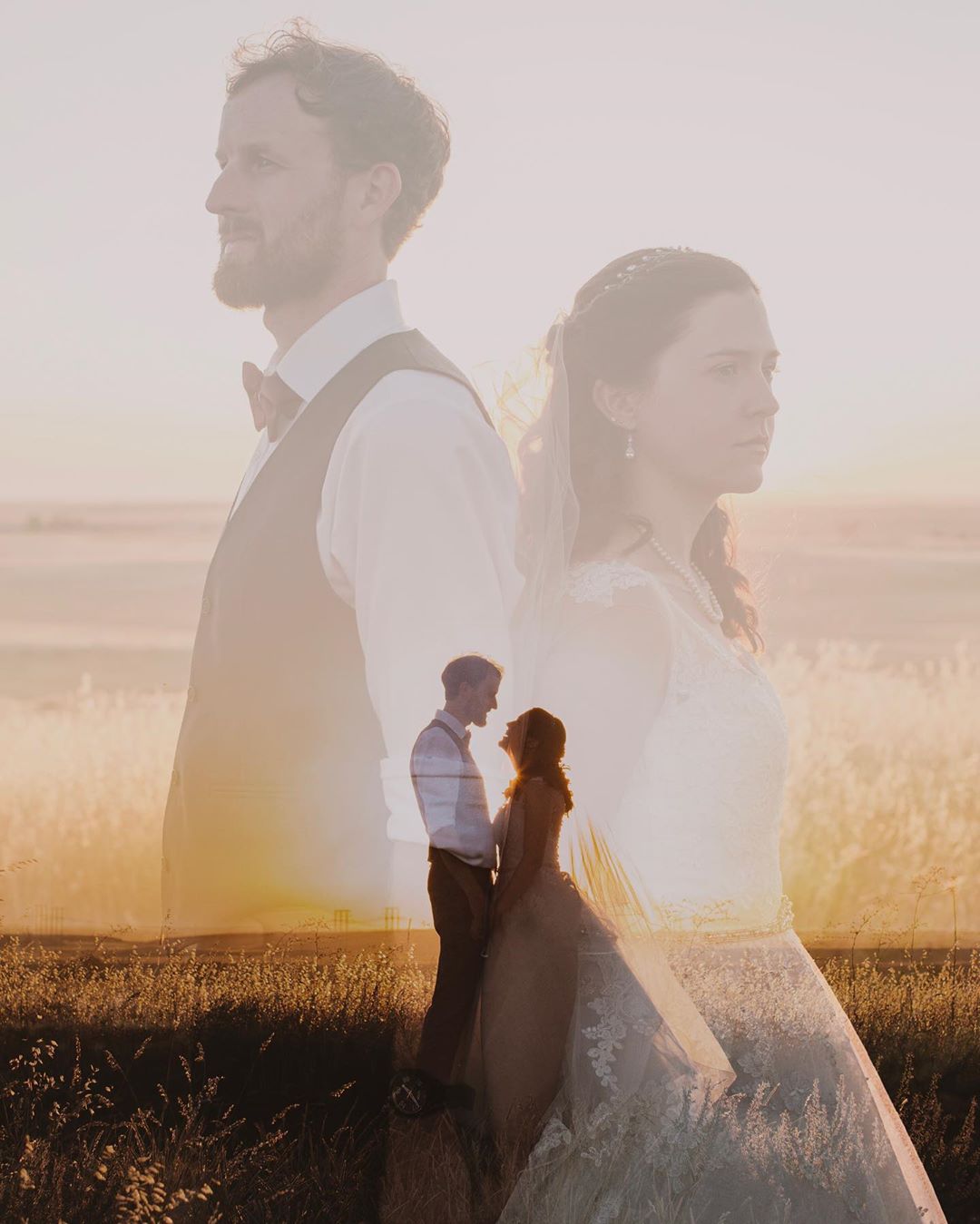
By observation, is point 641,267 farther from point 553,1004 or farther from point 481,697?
point 553,1004

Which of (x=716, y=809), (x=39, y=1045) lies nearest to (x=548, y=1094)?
(x=716, y=809)

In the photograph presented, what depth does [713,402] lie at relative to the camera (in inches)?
163

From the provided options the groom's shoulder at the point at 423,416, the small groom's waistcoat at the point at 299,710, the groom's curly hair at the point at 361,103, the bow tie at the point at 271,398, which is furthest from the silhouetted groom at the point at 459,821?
the groom's curly hair at the point at 361,103

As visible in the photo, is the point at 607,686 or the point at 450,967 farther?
the point at 607,686

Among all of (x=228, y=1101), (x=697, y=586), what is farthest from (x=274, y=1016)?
(x=697, y=586)

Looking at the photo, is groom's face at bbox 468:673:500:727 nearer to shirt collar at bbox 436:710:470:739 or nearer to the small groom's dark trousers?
shirt collar at bbox 436:710:470:739

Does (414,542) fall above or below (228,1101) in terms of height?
above

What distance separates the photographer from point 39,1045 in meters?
4.27

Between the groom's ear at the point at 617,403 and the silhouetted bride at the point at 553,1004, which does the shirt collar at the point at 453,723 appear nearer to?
the silhouetted bride at the point at 553,1004

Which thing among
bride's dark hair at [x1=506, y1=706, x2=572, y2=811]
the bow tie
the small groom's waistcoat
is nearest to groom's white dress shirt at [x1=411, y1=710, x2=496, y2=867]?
bride's dark hair at [x1=506, y1=706, x2=572, y2=811]

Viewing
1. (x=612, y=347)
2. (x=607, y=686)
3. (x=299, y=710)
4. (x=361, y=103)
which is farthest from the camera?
(x=361, y=103)

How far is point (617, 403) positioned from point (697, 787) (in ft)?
3.61

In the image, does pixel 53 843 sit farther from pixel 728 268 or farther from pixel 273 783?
pixel 728 268

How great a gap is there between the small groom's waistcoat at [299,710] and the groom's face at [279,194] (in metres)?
0.35
